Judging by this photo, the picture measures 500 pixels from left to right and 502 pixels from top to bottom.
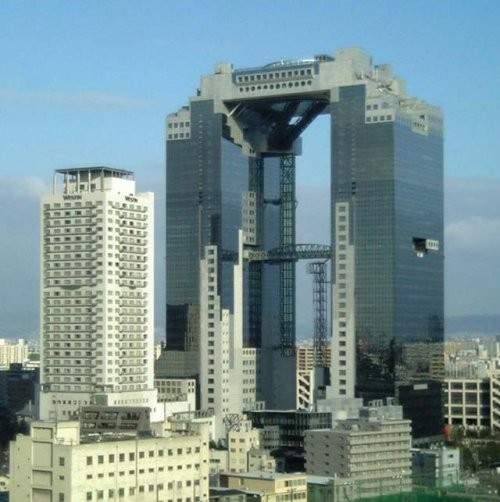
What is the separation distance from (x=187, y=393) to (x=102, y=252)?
10514mm

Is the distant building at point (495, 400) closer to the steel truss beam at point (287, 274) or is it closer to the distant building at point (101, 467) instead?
the steel truss beam at point (287, 274)

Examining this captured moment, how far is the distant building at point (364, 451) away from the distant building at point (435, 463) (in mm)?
599

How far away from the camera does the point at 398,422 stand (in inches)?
2594

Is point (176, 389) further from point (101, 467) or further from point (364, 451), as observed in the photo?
point (101, 467)

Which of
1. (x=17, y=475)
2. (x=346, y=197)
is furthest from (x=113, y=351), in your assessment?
Answer: (x=17, y=475)

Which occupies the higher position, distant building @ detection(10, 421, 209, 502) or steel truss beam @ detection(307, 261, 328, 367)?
steel truss beam @ detection(307, 261, 328, 367)

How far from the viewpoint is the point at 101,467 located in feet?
147

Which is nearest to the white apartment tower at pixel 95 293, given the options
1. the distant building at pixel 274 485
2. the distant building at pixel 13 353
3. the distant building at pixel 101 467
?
the distant building at pixel 274 485

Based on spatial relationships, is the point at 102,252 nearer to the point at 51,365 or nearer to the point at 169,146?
the point at 51,365

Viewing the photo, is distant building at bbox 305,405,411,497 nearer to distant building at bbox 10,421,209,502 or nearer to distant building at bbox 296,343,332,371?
distant building at bbox 10,421,209,502

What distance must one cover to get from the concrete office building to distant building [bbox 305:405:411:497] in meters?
11.6

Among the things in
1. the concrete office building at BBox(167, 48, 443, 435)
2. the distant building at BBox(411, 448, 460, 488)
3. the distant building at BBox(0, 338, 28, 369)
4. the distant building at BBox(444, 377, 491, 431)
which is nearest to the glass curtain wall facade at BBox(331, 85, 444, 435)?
the concrete office building at BBox(167, 48, 443, 435)

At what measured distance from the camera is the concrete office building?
7825 cm

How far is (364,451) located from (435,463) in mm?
4674
